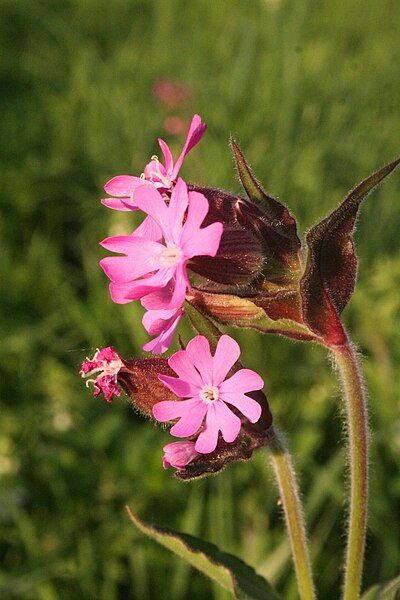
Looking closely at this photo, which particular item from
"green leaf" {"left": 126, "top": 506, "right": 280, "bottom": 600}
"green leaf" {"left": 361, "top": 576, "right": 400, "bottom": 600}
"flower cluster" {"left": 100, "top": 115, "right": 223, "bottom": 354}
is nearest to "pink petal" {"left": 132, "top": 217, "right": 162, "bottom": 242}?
"flower cluster" {"left": 100, "top": 115, "right": 223, "bottom": 354}

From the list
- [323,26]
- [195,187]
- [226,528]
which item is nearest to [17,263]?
[226,528]

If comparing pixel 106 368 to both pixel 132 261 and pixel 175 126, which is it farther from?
pixel 175 126

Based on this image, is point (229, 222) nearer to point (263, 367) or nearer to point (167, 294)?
point (167, 294)

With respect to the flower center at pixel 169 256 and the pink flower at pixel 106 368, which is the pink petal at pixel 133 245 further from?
the pink flower at pixel 106 368

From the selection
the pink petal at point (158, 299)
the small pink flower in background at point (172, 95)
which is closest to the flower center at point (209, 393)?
the pink petal at point (158, 299)

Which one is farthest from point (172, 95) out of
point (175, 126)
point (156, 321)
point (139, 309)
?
point (156, 321)

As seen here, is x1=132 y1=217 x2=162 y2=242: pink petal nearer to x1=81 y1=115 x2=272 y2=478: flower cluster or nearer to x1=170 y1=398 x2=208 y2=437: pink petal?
x1=81 y1=115 x2=272 y2=478: flower cluster
